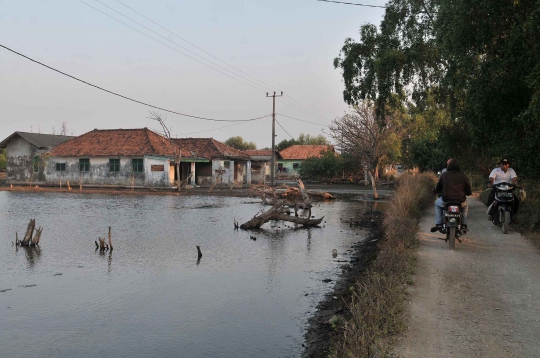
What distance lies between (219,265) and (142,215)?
11537mm

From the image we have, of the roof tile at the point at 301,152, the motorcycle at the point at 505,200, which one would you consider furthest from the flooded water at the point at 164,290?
the roof tile at the point at 301,152

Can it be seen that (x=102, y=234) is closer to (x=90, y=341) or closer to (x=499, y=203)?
(x=90, y=341)

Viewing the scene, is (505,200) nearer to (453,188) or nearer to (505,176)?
(505,176)

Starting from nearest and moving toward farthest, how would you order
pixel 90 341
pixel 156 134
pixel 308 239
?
pixel 90 341 < pixel 308 239 < pixel 156 134

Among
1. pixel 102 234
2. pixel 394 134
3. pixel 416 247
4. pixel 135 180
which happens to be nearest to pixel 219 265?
pixel 416 247

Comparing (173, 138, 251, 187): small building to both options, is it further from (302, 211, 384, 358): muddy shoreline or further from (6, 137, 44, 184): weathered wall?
(302, 211, 384, 358): muddy shoreline

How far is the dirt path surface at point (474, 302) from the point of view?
4.84 meters

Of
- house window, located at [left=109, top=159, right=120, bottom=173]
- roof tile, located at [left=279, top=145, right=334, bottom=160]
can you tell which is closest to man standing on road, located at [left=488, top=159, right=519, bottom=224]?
house window, located at [left=109, top=159, right=120, bottom=173]

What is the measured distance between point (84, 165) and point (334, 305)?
40.8 meters

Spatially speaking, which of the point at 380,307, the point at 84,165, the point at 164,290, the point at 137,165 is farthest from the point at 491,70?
the point at 84,165

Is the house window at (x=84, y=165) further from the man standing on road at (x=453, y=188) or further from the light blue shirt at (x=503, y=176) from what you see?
the man standing on road at (x=453, y=188)

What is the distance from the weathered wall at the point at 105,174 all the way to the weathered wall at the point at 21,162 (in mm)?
3139

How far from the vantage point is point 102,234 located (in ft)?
54.2

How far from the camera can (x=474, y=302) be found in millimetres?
6312
